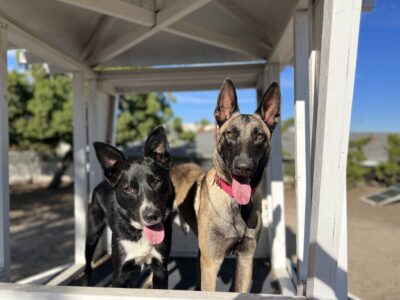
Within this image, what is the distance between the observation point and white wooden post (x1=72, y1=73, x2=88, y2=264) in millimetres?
4863

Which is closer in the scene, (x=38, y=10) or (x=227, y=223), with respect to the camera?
(x=227, y=223)

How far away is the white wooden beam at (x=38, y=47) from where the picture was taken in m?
3.17

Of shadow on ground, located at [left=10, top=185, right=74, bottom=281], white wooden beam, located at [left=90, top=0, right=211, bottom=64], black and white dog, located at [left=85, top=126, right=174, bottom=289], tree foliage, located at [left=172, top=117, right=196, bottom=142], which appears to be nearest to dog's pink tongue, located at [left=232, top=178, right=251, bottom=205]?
black and white dog, located at [left=85, top=126, right=174, bottom=289]

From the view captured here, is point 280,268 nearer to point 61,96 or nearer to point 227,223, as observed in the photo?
point 227,223

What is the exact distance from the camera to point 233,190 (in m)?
2.57

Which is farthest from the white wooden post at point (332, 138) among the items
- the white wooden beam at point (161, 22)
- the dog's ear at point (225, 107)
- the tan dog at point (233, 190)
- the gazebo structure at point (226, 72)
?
the white wooden beam at point (161, 22)

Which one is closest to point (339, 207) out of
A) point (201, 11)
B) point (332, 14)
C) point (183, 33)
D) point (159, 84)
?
point (332, 14)

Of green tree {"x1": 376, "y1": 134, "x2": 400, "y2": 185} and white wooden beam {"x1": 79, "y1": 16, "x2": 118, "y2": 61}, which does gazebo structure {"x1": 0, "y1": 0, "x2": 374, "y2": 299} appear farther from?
green tree {"x1": 376, "y1": 134, "x2": 400, "y2": 185}

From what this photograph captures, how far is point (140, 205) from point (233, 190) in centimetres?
66

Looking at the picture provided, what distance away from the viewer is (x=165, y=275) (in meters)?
3.02

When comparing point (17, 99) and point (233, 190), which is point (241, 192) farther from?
point (17, 99)

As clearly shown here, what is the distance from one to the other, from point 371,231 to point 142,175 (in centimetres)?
953

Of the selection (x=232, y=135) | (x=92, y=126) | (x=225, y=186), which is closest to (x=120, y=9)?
(x=232, y=135)

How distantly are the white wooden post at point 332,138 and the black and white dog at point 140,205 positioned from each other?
3.65ft
